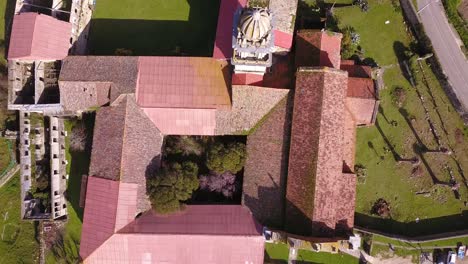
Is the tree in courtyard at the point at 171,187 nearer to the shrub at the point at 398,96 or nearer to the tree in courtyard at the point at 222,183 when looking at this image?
the tree in courtyard at the point at 222,183

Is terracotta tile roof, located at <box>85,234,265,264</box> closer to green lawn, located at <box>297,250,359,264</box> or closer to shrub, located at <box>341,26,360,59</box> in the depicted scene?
green lawn, located at <box>297,250,359,264</box>

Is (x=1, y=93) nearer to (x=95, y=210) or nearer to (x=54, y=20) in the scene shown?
(x=54, y=20)

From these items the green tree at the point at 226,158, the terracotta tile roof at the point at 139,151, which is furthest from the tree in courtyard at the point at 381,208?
the terracotta tile roof at the point at 139,151

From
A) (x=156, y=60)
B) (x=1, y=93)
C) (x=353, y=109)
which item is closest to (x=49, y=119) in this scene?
(x=1, y=93)

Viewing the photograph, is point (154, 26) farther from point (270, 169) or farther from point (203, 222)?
point (203, 222)

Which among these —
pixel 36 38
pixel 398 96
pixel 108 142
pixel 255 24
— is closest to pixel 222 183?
pixel 108 142

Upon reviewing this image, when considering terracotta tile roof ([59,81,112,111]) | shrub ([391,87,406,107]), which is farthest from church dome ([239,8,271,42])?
shrub ([391,87,406,107])

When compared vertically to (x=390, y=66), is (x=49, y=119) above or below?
below
